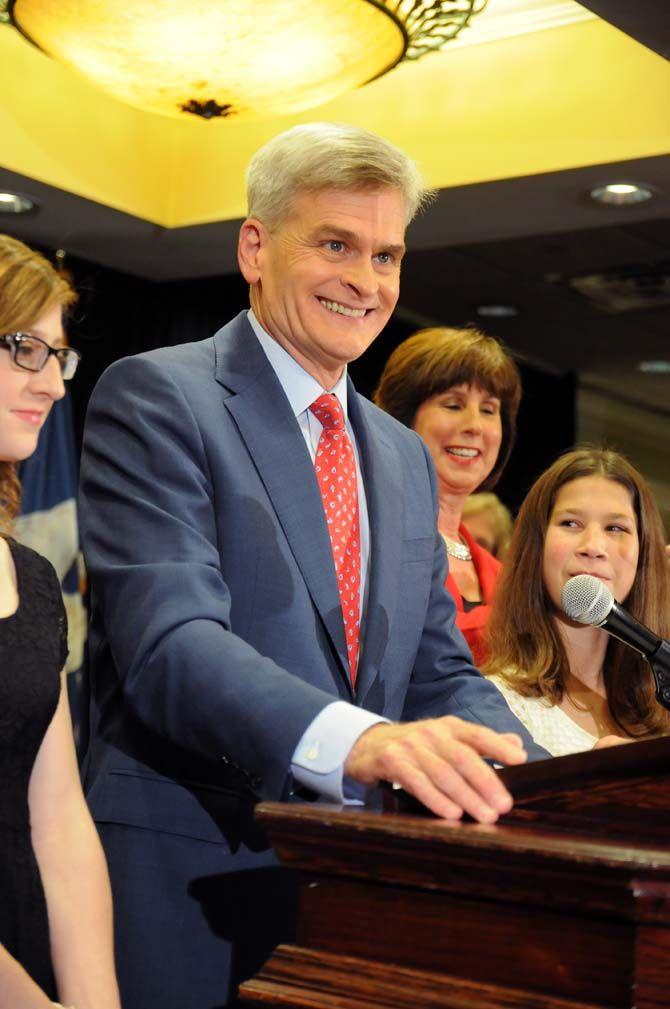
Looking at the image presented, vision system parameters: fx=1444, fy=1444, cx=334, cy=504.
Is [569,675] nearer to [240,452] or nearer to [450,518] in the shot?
[450,518]

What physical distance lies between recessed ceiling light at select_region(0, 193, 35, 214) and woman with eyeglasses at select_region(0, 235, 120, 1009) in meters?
4.04

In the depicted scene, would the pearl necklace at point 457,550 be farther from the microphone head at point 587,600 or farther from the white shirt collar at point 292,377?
the microphone head at point 587,600

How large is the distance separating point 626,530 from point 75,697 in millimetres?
3596

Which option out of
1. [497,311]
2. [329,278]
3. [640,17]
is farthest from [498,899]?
[497,311]

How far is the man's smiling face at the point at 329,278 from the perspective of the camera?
2123 mm

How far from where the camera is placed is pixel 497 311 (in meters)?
8.63

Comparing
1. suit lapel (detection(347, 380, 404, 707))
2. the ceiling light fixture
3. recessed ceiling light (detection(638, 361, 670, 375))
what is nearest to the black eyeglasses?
suit lapel (detection(347, 380, 404, 707))

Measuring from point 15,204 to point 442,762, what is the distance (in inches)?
206

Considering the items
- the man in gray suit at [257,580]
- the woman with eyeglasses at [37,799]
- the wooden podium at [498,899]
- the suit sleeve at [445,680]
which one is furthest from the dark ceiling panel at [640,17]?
the wooden podium at [498,899]

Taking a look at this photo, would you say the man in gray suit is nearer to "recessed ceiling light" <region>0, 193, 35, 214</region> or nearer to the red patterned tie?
the red patterned tie

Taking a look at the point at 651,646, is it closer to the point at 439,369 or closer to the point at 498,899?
the point at 498,899

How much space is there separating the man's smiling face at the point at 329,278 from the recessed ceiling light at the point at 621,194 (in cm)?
360

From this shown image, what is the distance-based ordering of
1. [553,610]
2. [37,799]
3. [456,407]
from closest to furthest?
[37,799] < [553,610] < [456,407]

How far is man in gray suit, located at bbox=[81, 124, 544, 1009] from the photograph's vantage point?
162 centimetres
